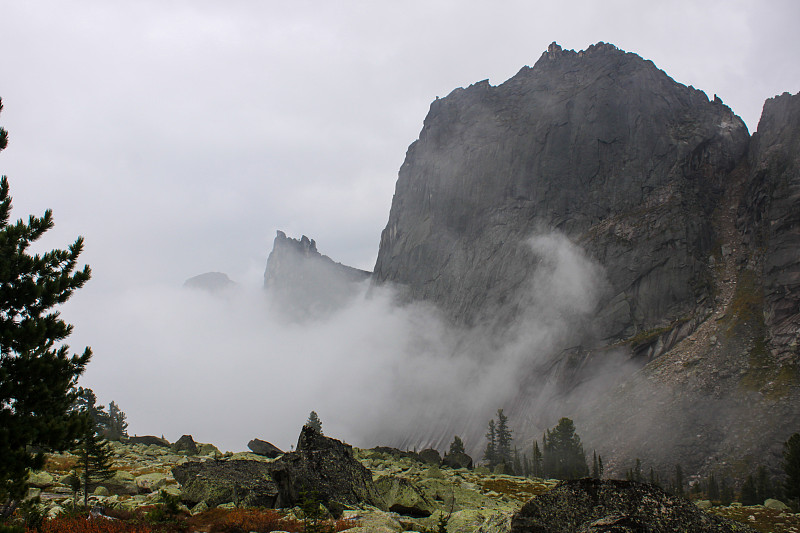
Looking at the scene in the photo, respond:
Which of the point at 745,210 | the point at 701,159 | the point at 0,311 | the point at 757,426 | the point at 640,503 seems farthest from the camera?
the point at 701,159

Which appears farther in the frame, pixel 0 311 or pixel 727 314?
pixel 727 314

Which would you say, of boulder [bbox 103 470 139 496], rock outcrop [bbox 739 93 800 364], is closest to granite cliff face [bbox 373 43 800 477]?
rock outcrop [bbox 739 93 800 364]

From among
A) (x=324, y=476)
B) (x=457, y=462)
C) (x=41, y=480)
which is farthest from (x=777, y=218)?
(x=41, y=480)

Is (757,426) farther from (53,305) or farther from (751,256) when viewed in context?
(53,305)

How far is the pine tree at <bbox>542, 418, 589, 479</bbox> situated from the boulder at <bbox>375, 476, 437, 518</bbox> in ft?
267

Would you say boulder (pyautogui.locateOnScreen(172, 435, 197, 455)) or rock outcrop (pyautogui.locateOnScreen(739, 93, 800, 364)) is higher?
rock outcrop (pyautogui.locateOnScreen(739, 93, 800, 364))

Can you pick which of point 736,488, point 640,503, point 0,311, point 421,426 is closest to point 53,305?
point 0,311

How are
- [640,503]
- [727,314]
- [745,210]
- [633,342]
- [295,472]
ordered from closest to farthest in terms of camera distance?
[640,503] → [295,472] → [727,314] → [633,342] → [745,210]

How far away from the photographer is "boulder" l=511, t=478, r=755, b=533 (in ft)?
40.2

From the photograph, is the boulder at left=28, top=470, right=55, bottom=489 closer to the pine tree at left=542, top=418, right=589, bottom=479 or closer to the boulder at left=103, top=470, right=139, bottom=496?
the boulder at left=103, top=470, right=139, bottom=496

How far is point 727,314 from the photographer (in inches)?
5650

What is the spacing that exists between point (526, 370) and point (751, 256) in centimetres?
8125

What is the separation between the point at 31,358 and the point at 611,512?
19505 millimetres

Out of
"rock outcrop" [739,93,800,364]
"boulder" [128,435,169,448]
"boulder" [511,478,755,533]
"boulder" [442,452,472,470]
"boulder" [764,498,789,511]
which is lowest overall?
"boulder" [764,498,789,511]
